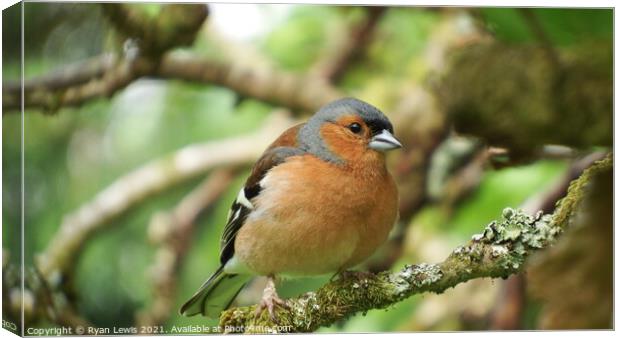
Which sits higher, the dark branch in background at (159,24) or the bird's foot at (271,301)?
the dark branch in background at (159,24)

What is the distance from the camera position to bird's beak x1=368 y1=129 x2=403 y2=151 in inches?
179

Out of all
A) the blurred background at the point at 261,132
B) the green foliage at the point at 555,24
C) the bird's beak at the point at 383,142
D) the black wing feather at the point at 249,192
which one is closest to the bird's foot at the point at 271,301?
the blurred background at the point at 261,132

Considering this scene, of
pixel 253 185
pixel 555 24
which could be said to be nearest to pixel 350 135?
pixel 253 185

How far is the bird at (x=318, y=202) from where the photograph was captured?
444 centimetres

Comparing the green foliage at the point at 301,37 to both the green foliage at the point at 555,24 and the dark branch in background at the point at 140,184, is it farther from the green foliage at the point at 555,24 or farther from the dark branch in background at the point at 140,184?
the green foliage at the point at 555,24

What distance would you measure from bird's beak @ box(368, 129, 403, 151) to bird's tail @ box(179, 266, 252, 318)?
1027 mm

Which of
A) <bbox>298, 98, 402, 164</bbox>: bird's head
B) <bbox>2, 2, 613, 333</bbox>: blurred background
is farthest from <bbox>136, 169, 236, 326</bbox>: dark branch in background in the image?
<bbox>298, 98, 402, 164</bbox>: bird's head

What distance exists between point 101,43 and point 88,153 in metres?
0.60

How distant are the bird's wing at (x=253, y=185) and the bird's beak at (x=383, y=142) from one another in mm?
372

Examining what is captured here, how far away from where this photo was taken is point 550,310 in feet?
16.1

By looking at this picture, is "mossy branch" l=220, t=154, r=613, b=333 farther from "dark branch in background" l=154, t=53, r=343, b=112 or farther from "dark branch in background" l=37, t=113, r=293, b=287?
"dark branch in background" l=154, t=53, r=343, b=112

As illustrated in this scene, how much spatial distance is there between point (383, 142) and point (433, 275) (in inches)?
27.8

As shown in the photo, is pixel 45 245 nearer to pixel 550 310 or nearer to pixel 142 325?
pixel 142 325

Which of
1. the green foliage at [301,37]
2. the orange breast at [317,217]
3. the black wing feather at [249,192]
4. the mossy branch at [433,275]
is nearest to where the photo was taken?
the mossy branch at [433,275]
